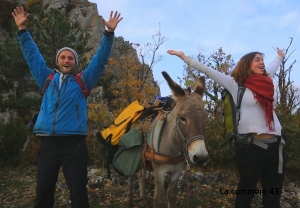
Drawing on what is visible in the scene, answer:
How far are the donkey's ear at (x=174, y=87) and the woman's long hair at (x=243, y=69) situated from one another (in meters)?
0.61

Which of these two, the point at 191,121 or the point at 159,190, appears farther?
the point at 159,190

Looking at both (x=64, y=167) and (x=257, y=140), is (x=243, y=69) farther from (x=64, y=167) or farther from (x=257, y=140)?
(x=64, y=167)

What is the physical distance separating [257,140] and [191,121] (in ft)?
→ 2.28

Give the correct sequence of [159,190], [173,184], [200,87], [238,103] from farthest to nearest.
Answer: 1. [173,184]
2. [159,190]
3. [200,87]
4. [238,103]

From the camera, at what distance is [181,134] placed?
3.84m

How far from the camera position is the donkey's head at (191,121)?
350cm

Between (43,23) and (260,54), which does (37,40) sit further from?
(260,54)

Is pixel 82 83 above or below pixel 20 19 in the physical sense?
below

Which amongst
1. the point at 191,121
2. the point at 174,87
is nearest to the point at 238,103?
the point at 191,121

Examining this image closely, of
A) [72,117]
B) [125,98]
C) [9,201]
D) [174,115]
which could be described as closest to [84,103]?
[72,117]

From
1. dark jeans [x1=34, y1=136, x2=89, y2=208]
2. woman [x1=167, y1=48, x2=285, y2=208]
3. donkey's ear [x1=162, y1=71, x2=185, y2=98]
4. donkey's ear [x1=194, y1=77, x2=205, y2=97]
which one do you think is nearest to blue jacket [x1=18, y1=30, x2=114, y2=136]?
dark jeans [x1=34, y1=136, x2=89, y2=208]

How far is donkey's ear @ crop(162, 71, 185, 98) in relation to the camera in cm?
393

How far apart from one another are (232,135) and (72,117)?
1.65 m

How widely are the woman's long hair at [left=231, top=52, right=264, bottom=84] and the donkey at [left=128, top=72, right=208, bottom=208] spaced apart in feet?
1.60
